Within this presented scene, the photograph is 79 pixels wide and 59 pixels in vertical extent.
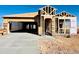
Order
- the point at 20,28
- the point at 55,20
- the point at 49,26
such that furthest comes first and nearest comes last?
1. the point at 20,28
2. the point at 49,26
3. the point at 55,20

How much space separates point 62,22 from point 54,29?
5.54ft

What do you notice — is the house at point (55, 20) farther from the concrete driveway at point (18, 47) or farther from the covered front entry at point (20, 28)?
the concrete driveway at point (18, 47)

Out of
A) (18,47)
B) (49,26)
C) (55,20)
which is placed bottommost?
(49,26)

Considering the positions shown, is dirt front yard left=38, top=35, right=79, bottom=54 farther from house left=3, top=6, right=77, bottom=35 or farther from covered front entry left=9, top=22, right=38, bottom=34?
covered front entry left=9, top=22, right=38, bottom=34

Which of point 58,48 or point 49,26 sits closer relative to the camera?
point 58,48

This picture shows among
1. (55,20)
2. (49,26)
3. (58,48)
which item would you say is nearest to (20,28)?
(49,26)

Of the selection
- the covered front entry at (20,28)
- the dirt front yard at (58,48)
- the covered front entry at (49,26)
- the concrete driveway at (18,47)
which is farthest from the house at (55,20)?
the dirt front yard at (58,48)

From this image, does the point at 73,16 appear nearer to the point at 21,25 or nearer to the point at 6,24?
the point at 6,24

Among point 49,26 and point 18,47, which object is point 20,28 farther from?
point 18,47

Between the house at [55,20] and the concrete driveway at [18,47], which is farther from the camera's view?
the house at [55,20]

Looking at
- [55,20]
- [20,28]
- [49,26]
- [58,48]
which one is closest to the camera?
[58,48]
